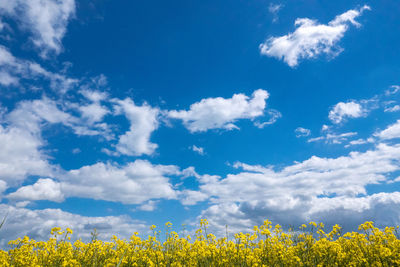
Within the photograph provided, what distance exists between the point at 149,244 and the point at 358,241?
8423 mm

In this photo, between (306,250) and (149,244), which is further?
(149,244)

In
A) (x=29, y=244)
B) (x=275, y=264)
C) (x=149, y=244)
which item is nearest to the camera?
(x=275, y=264)

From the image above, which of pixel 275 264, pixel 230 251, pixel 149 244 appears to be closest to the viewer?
pixel 275 264

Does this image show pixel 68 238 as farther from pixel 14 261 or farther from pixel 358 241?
pixel 358 241

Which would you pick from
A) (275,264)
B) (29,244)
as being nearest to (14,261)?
(29,244)

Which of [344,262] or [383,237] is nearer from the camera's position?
[344,262]

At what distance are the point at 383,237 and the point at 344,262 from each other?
261cm

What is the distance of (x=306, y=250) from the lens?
1020cm

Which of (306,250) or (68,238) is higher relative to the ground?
(68,238)

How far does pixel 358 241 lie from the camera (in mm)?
11062

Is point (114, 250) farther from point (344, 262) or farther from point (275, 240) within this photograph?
point (344, 262)

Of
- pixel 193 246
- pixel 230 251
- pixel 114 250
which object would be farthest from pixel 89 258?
pixel 230 251

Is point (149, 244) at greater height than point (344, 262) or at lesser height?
greater

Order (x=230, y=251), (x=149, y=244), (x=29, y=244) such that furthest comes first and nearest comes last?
1. (x=149, y=244)
2. (x=29, y=244)
3. (x=230, y=251)
